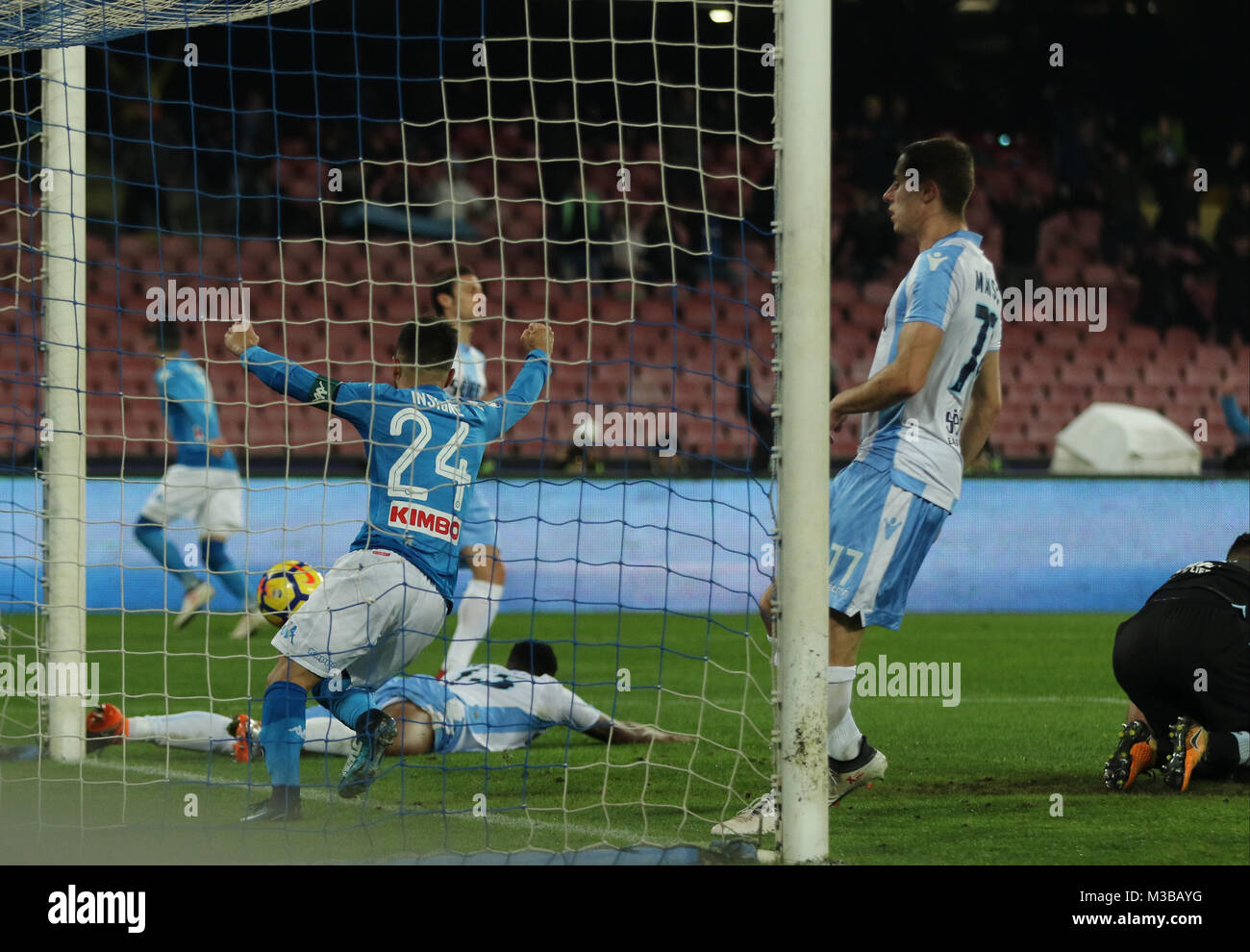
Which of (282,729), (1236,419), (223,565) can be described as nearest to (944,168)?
(282,729)

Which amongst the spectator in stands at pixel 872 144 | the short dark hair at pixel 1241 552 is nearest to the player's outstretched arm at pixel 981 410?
the short dark hair at pixel 1241 552

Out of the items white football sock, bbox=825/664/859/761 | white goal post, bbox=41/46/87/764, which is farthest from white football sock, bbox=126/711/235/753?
white football sock, bbox=825/664/859/761

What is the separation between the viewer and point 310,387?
4648 millimetres

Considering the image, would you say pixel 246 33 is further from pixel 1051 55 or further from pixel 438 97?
pixel 1051 55

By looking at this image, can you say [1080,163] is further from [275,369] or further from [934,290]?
[275,369]

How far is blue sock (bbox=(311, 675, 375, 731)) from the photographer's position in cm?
483

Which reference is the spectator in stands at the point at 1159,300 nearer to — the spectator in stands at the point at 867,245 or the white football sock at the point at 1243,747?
the spectator in stands at the point at 867,245

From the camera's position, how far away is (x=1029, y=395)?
16.0 m

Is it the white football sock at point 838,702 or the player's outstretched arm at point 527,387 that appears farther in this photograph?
the player's outstretched arm at point 527,387

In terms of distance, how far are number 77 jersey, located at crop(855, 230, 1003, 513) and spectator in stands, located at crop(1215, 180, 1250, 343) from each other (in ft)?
43.4

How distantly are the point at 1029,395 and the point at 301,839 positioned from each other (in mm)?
12767

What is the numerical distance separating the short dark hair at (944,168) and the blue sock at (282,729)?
240 cm

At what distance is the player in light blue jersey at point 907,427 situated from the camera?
4488 millimetres

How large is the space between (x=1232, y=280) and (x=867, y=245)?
13.2 ft
